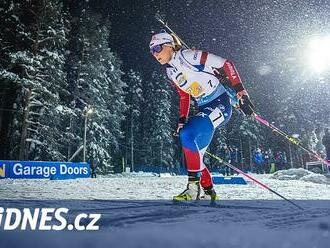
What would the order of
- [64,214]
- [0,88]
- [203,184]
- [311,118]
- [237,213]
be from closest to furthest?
1. [64,214]
2. [237,213]
3. [203,184]
4. [0,88]
5. [311,118]

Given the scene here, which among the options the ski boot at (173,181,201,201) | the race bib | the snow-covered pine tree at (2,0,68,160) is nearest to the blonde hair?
the race bib

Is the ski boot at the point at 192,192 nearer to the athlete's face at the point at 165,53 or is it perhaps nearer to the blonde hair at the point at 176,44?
the athlete's face at the point at 165,53

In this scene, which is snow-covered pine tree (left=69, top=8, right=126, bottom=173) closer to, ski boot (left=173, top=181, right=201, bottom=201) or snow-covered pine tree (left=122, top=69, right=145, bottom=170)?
snow-covered pine tree (left=122, top=69, right=145, bottom=170)

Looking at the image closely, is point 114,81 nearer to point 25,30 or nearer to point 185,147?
point 25,30

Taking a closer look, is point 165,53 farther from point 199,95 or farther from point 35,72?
point 35,72

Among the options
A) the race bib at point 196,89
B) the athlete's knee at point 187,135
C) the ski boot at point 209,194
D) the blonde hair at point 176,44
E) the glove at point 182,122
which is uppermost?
the blonde hair at point 176,44

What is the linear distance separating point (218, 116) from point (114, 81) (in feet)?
100

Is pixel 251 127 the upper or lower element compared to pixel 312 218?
upper

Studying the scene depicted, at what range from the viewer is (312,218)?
3113 mm

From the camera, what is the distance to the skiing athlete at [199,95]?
4.34 meters

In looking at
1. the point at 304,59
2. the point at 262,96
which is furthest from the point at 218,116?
the point at 304,59

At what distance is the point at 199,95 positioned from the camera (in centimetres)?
473

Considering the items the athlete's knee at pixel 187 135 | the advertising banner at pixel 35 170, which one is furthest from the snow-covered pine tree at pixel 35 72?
the athlete's knee at pixel 187 135

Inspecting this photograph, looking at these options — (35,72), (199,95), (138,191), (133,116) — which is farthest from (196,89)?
(133,116)
